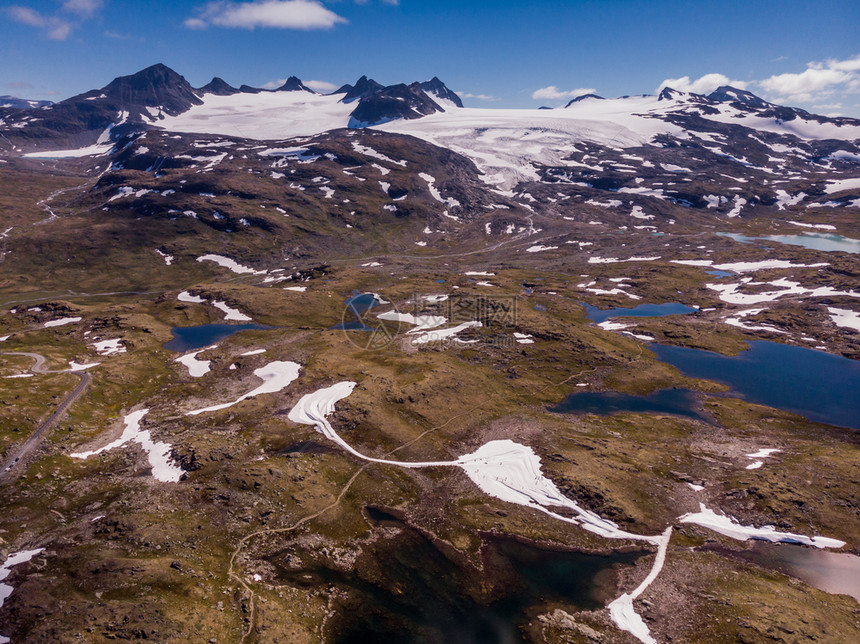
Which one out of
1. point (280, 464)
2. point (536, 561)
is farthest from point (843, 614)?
point (280, 464)

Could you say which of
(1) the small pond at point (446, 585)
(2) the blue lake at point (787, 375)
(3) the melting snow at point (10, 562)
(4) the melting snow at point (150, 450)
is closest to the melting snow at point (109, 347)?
(4) the melting snow at point (150, 450)

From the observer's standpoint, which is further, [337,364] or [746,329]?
[746,329]

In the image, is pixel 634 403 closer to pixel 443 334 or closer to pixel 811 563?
pixel 811 563

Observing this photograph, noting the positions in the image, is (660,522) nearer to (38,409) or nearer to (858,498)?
(858,498)

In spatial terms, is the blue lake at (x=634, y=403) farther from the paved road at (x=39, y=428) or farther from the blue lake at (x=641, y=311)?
the paved road at (x=39, y=428)

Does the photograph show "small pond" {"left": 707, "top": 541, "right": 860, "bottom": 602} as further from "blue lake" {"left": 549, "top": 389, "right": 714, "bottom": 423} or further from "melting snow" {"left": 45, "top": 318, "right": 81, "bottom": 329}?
"melting snow" {"left": 45, "top": 318, "right": 81, "bottom": 329}

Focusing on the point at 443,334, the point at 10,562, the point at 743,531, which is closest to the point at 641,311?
the point at 443,334
